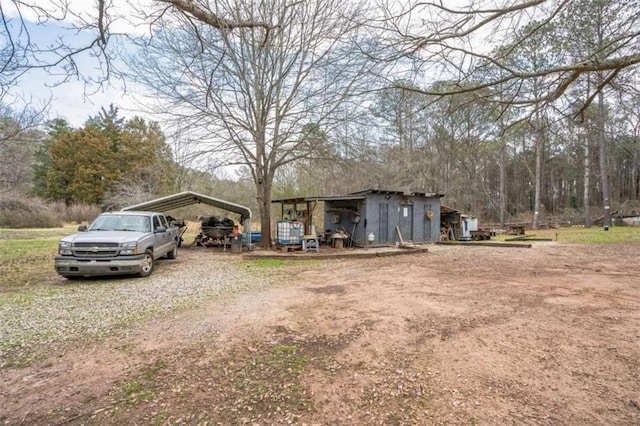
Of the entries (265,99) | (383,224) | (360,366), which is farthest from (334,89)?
(360,366)

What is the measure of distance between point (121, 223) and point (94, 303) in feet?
11.9

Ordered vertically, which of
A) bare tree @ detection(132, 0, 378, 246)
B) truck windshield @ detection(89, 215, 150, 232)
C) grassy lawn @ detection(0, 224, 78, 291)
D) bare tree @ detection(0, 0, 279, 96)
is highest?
bare tree @ detection(132, 0, 378, 246)

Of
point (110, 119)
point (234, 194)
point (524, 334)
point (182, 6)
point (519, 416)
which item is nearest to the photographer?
point (519, 416)

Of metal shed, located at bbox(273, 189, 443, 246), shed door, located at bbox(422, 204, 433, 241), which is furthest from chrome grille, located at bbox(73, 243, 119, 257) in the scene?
shed door, located at bbox(422, 204, 433, 241)

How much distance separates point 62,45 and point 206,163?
9300 millimetres

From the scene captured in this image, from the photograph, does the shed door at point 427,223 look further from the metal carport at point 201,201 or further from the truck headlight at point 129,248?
the truck headlight at point 129,248

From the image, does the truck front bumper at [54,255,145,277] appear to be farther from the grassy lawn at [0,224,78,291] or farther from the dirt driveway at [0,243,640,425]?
the dirt driveway at [0,243,640,425]

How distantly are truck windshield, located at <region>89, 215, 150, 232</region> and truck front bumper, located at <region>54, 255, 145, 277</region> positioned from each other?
1.31m

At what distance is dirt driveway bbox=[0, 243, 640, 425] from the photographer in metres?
2.49

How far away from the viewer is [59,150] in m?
32.8

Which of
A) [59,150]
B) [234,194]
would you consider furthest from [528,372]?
[59,150]

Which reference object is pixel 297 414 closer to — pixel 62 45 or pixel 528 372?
pixel 528 372

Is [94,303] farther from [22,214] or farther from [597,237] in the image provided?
[22,214]

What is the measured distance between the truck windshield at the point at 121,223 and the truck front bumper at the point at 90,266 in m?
1.31
